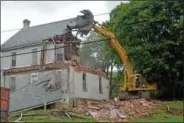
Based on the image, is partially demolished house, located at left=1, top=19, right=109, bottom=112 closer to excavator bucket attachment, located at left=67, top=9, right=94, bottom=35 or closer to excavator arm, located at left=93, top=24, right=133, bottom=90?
excavator bucket attachment, located at left=67, top=9, right=94, bottom=35

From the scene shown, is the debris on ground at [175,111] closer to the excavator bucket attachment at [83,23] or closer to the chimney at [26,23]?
the excavator bucket attachment at [83,23]

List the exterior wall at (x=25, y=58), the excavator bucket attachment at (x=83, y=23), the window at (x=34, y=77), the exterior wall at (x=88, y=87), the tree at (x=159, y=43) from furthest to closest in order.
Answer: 1. the exterior wall at (x=25, y=58)
2. the window at (x=34, y=77)
3. the tree at (x=159, y=43)
4. the exterior wall at (x=88, y=87)
5. the excavator bucket attachment at (x=83, y=23)

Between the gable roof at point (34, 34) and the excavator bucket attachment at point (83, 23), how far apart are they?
841 centimetres

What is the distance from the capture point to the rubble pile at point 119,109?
3181cm

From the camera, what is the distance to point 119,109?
33281 millimetres

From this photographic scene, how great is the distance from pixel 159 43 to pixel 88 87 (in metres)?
7.69

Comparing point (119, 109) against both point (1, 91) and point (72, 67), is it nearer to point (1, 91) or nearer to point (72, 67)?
point (72, 67)

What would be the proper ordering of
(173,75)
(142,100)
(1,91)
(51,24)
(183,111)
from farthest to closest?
(51,24), (173,75), (142,100), (183,111), (1,91)

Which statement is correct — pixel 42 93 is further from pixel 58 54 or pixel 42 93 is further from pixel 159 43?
pixel 159 43

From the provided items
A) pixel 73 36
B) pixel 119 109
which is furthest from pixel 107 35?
pixel 119 109

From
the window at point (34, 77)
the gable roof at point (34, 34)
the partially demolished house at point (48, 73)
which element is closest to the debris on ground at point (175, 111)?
the partially demolished house at point (48, 73)

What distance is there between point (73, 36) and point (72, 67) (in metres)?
2.62

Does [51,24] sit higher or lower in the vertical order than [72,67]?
higher

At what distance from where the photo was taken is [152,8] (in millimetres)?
44281
